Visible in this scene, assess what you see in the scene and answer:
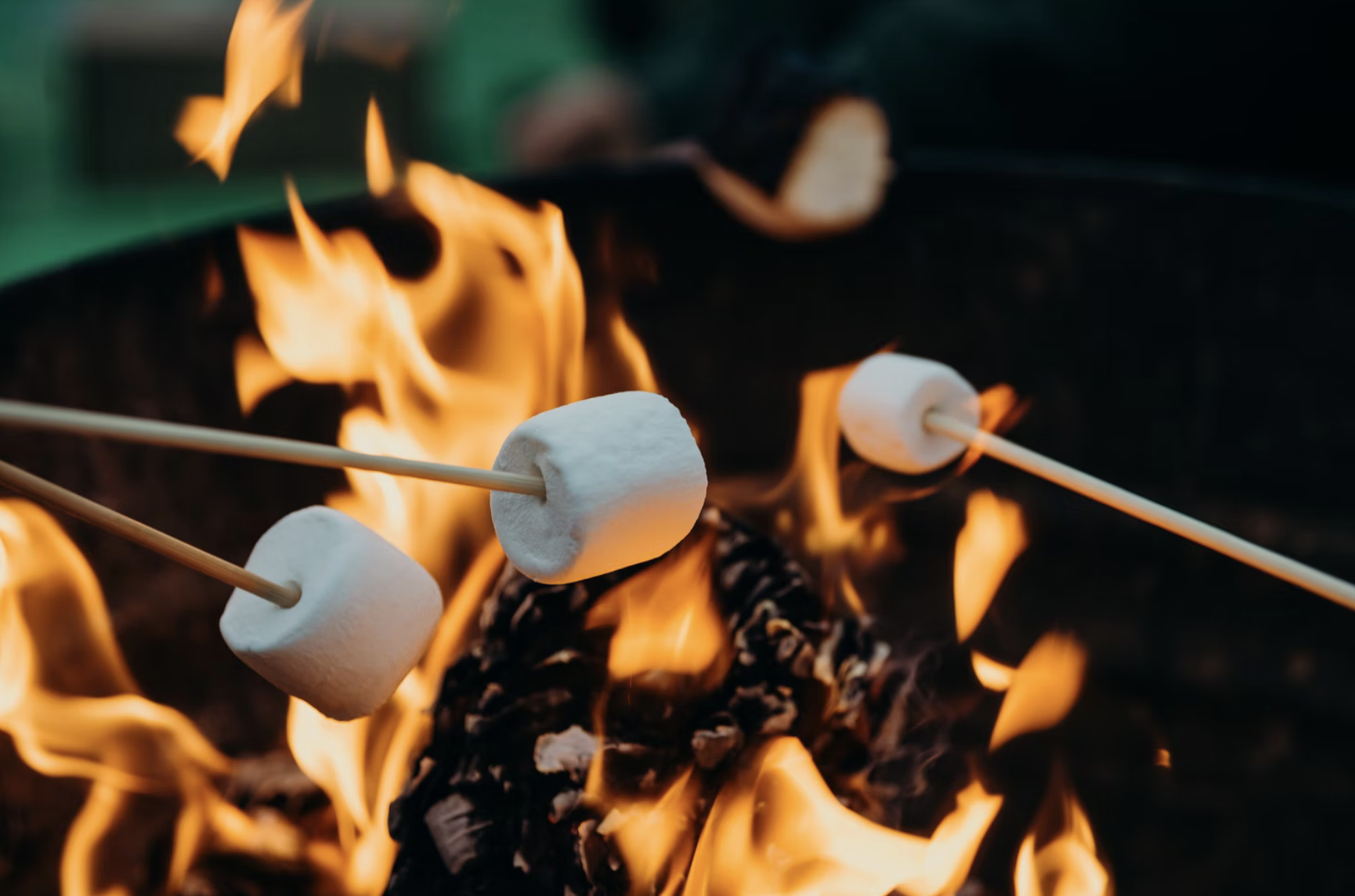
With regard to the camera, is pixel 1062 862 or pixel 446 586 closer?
pixel 1062 862

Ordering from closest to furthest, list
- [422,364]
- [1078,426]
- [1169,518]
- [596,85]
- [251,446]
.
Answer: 1. [251,446]
2. [1169,518]
3. [422,364]
4. [1078,426]
5. [596,85]

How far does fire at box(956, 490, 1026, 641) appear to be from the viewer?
0.70 meters

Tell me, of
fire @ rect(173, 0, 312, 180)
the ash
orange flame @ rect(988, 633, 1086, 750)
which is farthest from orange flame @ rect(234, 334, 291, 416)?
orange flame @ rect(988, 633, 1086, 750)

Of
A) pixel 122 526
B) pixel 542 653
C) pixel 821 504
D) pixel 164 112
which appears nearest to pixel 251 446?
pixel 122 526

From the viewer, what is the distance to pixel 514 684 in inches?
21.7

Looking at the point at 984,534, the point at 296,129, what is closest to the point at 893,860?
the point at 984,534

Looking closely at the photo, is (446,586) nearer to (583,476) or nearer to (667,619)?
(667,619)

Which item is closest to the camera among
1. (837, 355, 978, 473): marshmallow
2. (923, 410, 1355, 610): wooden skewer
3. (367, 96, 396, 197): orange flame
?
(923, 410, 1355, 610): wooden skewer

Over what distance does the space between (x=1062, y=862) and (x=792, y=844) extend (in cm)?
19

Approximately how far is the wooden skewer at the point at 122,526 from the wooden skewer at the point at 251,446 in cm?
2

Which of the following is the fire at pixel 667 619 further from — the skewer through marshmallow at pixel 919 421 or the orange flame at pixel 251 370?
the orange flame at pixel 251 370

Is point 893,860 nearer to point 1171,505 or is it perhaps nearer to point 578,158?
point 1171,505

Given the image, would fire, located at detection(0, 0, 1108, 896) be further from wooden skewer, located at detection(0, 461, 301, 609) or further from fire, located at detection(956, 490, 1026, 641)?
wooden skewer, located at detection(0, 461, 301, 609)

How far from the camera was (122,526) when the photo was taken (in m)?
0.42
